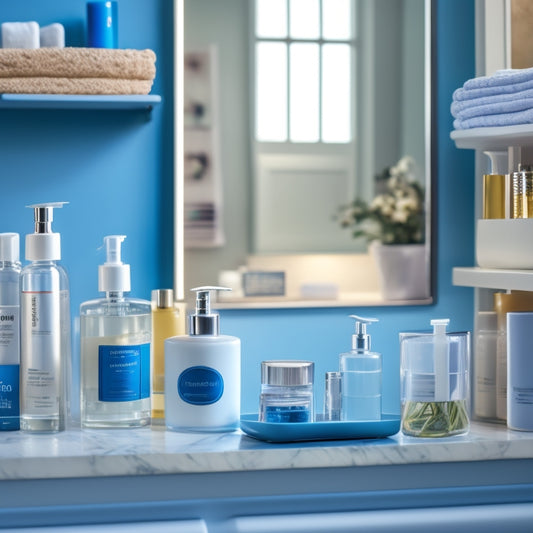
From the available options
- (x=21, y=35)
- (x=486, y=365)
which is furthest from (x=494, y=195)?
(x=21, y=35)

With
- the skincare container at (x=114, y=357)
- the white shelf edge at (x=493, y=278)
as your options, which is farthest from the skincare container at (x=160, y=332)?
the white shelf edge at (x=493, y=278)

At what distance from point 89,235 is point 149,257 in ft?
0.35

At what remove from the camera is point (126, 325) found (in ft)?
4.47

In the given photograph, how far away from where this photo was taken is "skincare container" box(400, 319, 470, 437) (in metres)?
1.31

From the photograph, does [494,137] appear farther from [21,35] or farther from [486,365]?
[21,35]

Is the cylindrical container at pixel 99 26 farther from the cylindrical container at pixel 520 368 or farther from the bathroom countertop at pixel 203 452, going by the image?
the cylindrical container at pixel 520 368

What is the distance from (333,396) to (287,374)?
0.11 metres

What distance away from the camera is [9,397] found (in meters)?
1.33

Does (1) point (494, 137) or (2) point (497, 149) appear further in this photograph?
(2) point (497, 149)

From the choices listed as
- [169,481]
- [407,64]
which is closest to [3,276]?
[169,481]

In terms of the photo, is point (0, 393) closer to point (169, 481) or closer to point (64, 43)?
point (169, 481)

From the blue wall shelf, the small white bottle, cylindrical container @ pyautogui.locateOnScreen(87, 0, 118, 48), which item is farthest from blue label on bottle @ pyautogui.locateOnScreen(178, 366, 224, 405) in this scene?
cylindrical container @ pyautogui.locateOnScreen(87, 0, 118, 48)

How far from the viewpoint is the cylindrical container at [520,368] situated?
133 cm

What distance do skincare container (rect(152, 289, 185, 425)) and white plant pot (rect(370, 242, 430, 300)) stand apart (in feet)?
1.20
